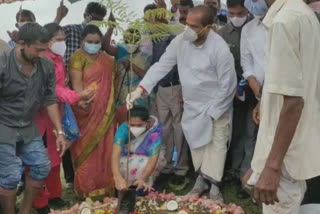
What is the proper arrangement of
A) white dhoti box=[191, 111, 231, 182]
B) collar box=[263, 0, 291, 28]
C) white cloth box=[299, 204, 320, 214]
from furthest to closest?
1. white dhoti box=[191, 111, 231, 182]
2. white cloth box=[299, 204, 320, 214]
3. collar box=[263, 0, 291, 28]

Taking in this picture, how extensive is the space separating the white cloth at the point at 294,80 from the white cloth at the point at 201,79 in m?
2.12

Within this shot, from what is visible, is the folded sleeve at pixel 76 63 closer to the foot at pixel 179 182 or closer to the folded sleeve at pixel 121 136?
the folded sleeve at pixel 121 136

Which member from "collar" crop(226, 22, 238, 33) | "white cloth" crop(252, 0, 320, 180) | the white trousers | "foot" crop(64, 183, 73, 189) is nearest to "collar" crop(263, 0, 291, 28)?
"white cloth" crop(252, 0, 320, 180)

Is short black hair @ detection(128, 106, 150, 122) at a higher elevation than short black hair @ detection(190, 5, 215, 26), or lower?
lower

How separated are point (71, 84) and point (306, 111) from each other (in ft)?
10.0

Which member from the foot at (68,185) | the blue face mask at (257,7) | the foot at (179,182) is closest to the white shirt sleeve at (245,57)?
the blue face mask at (257,7)

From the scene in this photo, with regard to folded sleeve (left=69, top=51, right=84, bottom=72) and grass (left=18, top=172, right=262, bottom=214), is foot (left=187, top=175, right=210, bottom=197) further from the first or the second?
folded sleeve (left=69, top=51, right=84, bottom=72)

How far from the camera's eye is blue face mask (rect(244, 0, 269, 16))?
13.4 feet

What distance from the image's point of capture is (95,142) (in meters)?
4.72

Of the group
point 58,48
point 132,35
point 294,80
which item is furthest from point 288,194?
point 58,48

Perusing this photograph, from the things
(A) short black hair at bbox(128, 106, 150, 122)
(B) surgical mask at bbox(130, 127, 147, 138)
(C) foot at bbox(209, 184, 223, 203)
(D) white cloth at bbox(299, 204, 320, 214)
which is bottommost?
(C) foot at bbox(209, 184, 223, 203)

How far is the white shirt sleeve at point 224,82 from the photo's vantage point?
14.1 feet

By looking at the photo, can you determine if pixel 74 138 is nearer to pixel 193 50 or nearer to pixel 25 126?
pixel 25 126

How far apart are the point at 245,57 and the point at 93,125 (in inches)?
64.3
